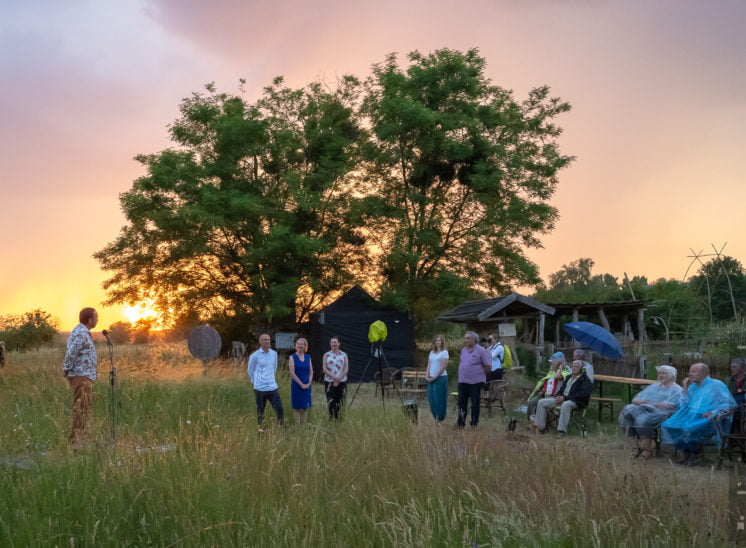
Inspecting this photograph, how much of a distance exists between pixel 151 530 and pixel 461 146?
26010 millimetres

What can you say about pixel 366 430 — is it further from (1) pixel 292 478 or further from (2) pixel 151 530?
(2) pixel 151 530

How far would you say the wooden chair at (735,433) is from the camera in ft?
29.0

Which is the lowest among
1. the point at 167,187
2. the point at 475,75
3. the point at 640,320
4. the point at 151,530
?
the point at 151,530

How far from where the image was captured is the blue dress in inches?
416

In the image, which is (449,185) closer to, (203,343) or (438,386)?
(203,343)

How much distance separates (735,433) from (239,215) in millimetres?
22817

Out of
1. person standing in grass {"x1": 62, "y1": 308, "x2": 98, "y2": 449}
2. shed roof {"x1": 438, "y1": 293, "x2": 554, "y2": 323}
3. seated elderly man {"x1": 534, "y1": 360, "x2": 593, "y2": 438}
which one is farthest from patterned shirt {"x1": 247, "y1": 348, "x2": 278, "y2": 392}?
shed roof {"x1": 438, "y1": 293, "x2": 554, "y2": 323}

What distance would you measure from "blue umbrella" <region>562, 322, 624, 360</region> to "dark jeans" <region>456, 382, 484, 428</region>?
3878mm

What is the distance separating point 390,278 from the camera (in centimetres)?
3034

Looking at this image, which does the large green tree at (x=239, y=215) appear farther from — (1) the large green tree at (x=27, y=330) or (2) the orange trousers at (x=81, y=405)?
(2) the orange trousers at (x=81, y=405)

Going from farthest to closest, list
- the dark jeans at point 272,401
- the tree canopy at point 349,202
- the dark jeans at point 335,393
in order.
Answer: the tree canopy at point 349,202
the dark jeans at point 335,393
the dark jeans at point 272,401

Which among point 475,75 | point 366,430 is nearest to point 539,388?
point 366,430

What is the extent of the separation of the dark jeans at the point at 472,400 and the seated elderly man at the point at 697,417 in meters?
2.87

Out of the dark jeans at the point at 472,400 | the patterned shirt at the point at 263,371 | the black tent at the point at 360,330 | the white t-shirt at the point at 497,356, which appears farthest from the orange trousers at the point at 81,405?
the black tent at the point at 360,330
